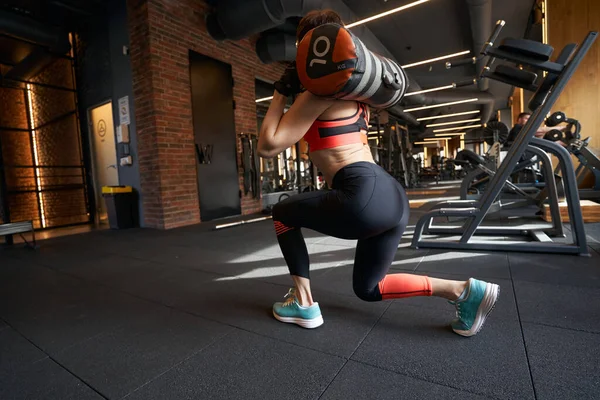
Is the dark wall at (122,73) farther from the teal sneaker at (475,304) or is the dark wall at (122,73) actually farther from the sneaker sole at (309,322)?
the teal sneaker at (475,304)

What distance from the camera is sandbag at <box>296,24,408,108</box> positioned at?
3.04 ft

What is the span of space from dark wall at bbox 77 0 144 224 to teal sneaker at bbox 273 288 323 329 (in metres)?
3.91

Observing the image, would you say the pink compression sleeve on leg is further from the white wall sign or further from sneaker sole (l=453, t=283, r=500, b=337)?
the white wall sign

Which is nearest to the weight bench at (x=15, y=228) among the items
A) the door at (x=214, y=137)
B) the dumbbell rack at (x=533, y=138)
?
the door at (x=214, y=137)

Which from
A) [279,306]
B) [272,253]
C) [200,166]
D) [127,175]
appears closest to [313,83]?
[279,306]

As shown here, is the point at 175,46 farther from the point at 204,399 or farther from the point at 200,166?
the point at 204,399

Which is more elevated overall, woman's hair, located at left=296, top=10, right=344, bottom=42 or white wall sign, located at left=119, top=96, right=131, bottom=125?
white wall sign, located at left=119, top=96, right=131, bottom=125

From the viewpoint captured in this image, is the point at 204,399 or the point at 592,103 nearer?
the point at 204,399

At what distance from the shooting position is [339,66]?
3.05 ft

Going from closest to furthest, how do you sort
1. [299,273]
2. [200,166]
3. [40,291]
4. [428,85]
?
[299,273] → [40,291] → [200,166] → [428,85]

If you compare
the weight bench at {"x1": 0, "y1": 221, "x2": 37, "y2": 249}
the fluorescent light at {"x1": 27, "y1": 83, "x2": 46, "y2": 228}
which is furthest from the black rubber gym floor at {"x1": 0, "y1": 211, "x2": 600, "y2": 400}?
the fluorescent light at {"x1": 27, "y1": 83, "x2": 46, "y2": 228}

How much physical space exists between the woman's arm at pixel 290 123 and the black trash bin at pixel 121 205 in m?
4.08

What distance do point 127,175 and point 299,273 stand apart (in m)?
4.36

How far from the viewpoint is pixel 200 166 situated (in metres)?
4.81
